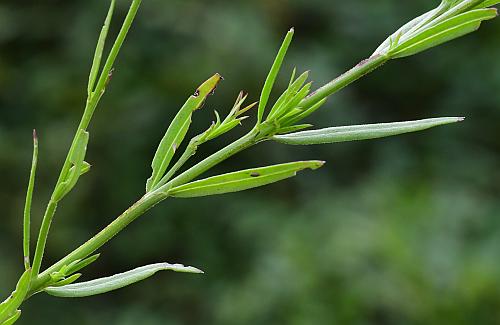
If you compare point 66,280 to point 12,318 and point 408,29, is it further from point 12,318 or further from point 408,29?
point 408,29

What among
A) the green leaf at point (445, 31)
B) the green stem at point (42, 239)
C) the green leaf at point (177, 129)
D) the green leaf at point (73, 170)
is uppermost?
the green leaf at point (445, 31)

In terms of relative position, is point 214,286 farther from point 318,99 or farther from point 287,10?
point 318,99

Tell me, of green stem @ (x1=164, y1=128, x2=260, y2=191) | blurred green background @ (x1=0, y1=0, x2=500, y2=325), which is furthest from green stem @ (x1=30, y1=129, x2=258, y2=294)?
blurred green background @ (x1=0, y1=0, x2=500, y2=325)

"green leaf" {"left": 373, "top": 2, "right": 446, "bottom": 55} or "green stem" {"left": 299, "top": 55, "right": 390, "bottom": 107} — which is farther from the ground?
"green leaf" {"left": 373, "top": 2, "right": 446, "bottom": 55}

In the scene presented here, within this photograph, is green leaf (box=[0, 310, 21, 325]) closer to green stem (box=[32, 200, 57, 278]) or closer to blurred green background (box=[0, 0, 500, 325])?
green stem (box=[32, 200, 57, 278])

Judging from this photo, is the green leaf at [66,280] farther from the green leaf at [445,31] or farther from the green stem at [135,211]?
the green leaf at [445,31]

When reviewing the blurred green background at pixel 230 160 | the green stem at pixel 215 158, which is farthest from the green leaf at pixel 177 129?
the blurred green background at pixel 230 160
